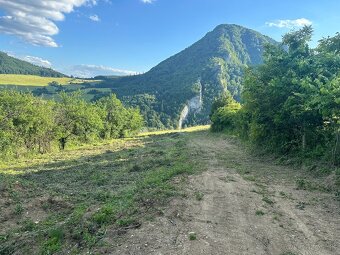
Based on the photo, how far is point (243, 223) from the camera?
43.5 ft

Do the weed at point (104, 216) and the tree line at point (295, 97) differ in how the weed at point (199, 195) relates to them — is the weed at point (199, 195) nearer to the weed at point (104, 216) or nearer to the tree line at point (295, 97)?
the weed at point (104, 216)

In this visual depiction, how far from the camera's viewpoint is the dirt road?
36.1ft

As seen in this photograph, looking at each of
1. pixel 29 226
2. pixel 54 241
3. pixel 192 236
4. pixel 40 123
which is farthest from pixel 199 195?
pixel 40 123

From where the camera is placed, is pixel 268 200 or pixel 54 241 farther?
pixel 268 200

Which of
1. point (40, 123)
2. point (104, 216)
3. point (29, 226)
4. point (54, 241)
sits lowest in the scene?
point (40, 123)

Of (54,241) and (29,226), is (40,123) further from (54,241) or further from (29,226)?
(54,241)

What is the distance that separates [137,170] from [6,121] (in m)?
26.2

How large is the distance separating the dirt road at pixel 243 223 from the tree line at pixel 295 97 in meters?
7.61

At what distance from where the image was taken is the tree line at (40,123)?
48.4 metres

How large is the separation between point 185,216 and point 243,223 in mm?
2261

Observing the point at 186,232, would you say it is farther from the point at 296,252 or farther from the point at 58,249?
the point at 58,249

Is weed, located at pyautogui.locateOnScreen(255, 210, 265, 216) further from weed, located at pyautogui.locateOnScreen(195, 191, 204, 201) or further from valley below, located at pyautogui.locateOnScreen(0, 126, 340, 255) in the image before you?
weed, located at pyautogui.locateOnScreen(195, 191, 204, 201)

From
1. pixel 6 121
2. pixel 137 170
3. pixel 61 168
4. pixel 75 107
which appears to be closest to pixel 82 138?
pixel 75 107

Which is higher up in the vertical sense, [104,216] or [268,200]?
[268,200]
